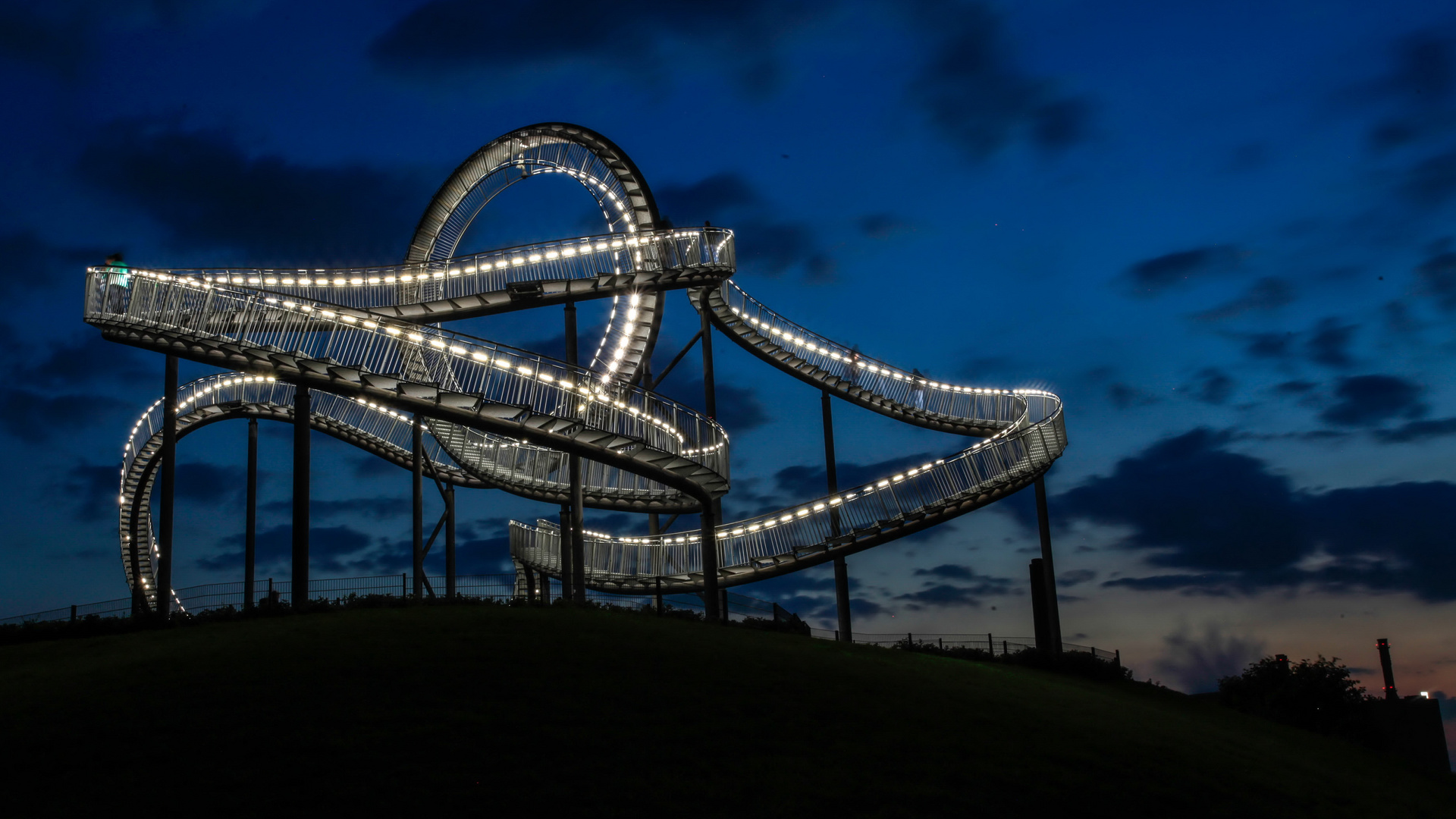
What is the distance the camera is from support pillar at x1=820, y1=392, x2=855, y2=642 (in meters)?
31.3

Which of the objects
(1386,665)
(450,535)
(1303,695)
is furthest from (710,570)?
(1386,665)

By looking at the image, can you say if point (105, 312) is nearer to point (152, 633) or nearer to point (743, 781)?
point (152, 633)

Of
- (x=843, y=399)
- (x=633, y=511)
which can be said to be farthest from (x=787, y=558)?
(x=843, y=399)

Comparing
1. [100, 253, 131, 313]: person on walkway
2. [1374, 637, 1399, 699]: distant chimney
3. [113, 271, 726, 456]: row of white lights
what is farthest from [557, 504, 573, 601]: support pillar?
[1374, 637, 1399, 699]: distant chimney

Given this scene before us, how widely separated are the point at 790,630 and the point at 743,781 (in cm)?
1445

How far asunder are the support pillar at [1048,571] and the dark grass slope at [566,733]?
419 inches

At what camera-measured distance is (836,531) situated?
3130 cm

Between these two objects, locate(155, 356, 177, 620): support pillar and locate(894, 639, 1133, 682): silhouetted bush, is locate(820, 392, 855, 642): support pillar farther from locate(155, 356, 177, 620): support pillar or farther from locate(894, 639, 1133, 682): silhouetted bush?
locate(155, 356, 177, 620): support pillar

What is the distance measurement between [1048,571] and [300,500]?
68.2 ft

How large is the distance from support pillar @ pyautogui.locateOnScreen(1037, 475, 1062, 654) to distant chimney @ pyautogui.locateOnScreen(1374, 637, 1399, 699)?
22.8m

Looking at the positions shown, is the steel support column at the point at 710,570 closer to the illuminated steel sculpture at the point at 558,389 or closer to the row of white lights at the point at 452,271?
the illuminated steel sculpture at the point at 558,389

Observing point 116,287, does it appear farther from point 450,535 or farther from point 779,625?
point 779,625

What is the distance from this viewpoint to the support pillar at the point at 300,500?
23.8 meters

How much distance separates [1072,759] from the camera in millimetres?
16500
